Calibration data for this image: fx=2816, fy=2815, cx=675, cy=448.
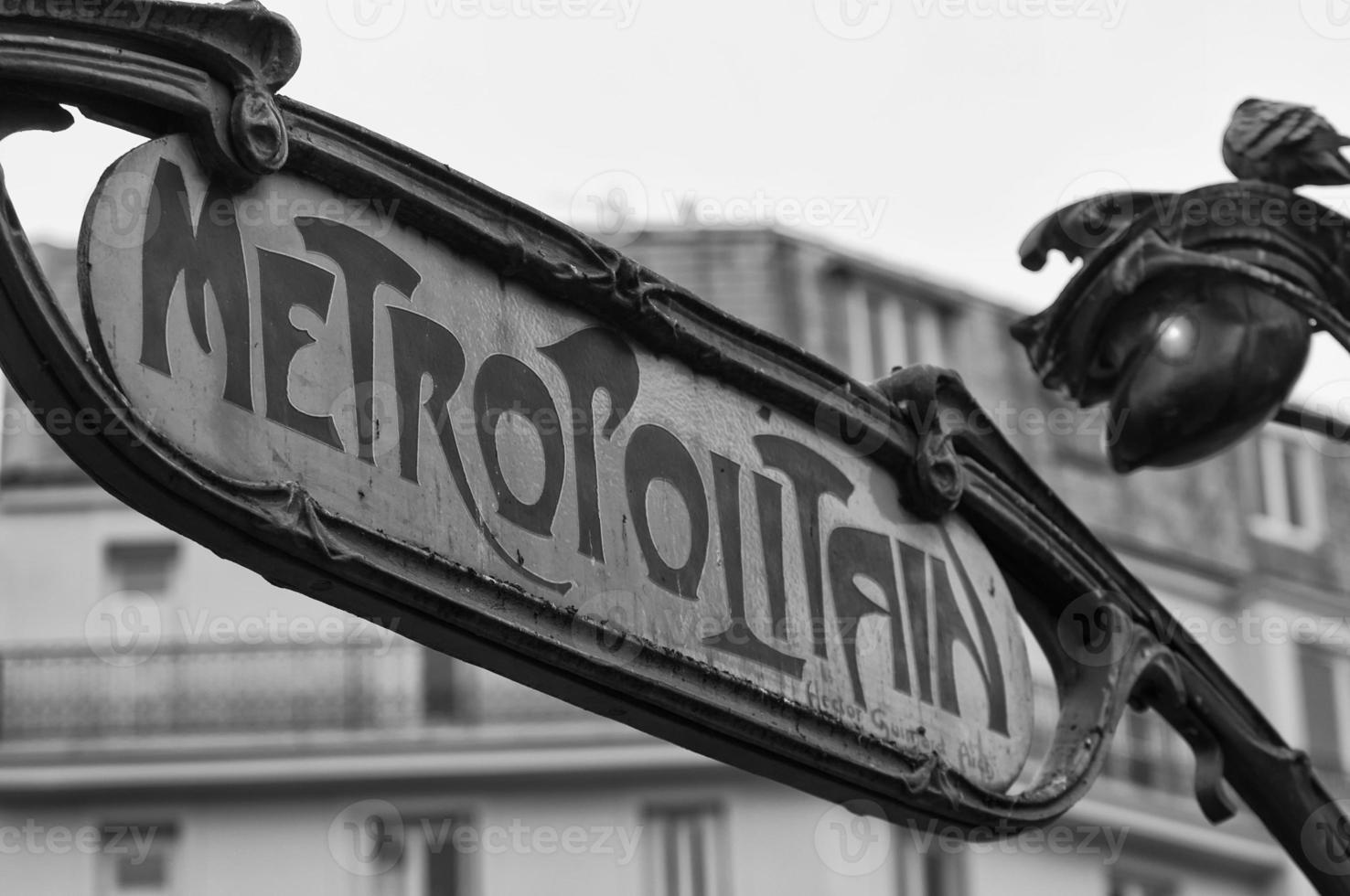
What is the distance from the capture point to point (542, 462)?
312cm

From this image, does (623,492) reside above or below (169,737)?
below

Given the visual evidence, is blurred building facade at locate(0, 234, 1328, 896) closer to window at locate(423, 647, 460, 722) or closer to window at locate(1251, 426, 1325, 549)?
window at locate(423, 647, 460, 722)

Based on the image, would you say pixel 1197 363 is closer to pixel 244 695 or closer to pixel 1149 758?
pixel 244 695

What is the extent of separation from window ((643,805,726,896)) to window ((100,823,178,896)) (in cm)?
431

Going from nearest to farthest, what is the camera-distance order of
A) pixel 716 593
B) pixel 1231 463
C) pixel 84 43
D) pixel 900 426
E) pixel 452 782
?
pixel 84 43 → pixel 716 593 → pixel 900 426 → pixel 452 782 → pixel 1231 463

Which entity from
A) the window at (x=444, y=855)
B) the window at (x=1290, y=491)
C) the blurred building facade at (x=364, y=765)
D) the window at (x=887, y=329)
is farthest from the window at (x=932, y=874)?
the window at (x=1290, y=491)

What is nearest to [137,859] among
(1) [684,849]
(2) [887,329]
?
(1) [684,849]

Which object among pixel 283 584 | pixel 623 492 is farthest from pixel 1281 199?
pixel 283 584

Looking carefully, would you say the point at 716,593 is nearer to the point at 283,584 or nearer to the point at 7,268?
the point at 283,584

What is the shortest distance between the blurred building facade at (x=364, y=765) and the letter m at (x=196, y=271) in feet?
71.1

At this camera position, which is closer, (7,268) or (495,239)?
(7,268)

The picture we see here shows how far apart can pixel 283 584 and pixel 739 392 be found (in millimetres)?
864

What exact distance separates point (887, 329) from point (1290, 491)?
5.37 meters

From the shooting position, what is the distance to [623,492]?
3.21m
